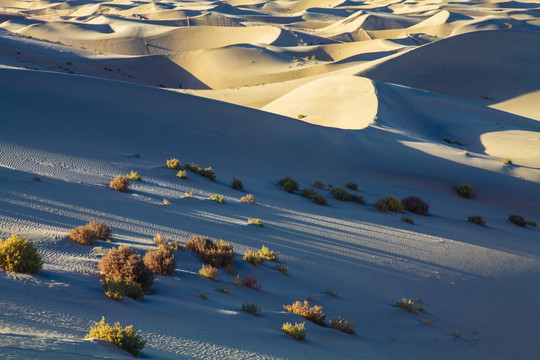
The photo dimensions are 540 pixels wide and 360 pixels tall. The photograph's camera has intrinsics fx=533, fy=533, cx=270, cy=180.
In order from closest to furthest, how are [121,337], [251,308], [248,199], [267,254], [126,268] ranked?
[121,337], [126,268], [251,308], [267,254], [248,199]

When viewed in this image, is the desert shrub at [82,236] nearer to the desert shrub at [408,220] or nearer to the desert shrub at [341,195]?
the desert shrub at [408,220]

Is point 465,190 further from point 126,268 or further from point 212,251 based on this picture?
point 126,268

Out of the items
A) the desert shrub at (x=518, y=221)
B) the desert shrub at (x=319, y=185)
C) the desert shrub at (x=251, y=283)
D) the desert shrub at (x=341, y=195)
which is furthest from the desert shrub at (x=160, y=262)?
the desert shrub at (x=518, y=221)

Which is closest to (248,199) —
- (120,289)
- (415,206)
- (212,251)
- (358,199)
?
(358,199)

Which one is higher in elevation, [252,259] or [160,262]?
[160,262]

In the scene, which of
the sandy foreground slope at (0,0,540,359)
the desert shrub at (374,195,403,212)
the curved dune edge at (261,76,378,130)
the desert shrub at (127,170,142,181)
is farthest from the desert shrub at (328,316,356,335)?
the curved dune edge at (261,76,378,130)

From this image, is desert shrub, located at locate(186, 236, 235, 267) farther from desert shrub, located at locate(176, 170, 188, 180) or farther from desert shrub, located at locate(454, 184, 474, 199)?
desert shrub, located at locate(454, 184, 474, 199)

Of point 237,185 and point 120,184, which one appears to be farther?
point 237,185
